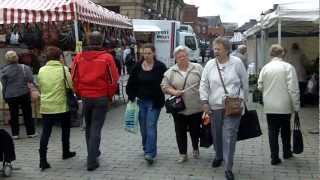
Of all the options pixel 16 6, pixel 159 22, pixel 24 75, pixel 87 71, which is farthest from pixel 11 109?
pixel 159 22

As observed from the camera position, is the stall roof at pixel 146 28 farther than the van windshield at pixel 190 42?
No

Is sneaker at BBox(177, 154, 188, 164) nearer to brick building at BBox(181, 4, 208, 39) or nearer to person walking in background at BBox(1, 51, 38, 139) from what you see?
person walking in background at BBox(1, 51, 38, 139)

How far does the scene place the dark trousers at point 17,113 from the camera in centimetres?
970

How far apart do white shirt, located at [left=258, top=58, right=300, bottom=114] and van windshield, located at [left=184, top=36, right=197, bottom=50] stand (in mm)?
26336

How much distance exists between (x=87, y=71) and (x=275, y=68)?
8.00ft

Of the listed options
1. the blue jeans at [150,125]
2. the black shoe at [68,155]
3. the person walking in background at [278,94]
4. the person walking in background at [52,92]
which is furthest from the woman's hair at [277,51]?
the black shoe at [68,155]

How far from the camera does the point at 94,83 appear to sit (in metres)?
7.06

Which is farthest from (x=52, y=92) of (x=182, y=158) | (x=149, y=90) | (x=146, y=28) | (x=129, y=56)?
(x=146, y=28)

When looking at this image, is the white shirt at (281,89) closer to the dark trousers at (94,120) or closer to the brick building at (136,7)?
the dark trousers at (94,120)

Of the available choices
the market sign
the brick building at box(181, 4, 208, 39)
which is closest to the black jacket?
the market sign

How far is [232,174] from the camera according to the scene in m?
6.47

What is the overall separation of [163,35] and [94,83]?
76.1 ft

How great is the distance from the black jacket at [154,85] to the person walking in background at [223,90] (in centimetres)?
83

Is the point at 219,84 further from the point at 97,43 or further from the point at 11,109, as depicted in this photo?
the point at 11,109
